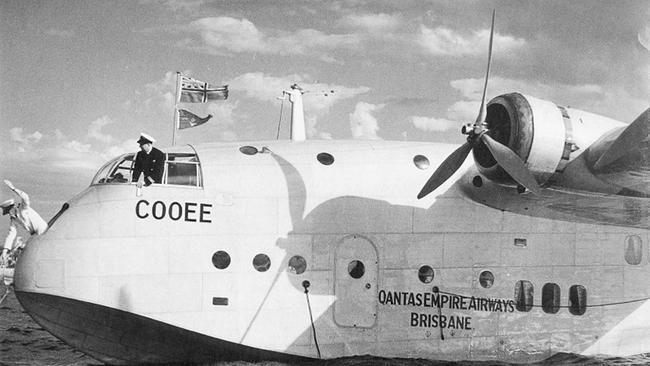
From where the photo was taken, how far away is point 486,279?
1072 centimetres

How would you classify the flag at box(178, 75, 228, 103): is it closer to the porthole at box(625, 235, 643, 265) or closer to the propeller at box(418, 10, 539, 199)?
the propeller at box(418, 10, 539, 199)

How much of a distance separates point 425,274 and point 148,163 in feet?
16.5

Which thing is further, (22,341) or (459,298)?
(22,341)

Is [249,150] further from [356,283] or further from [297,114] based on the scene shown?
[297,114]

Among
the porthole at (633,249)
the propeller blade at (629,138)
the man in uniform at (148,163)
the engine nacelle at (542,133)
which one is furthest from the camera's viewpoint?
the porthole at (633,249)

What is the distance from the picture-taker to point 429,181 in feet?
A: 33.3

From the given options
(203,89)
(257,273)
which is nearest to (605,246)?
(257,273)

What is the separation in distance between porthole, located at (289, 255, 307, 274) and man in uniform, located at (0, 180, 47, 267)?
3.96 m

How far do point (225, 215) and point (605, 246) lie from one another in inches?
276

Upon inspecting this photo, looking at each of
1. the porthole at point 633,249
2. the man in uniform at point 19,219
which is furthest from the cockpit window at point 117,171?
the porthole at point 633,249

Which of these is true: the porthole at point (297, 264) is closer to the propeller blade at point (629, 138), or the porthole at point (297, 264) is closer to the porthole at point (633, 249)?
the propeller blade at point (629, 138)

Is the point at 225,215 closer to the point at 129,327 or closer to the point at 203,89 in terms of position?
the point at 129,327

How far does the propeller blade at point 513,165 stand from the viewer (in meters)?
9.47

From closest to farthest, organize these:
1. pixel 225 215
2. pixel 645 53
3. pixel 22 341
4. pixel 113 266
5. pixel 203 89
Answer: pixel 113 266
pixel 225 215
pixel 645 53
pixel 203 89
pixel 22 341
